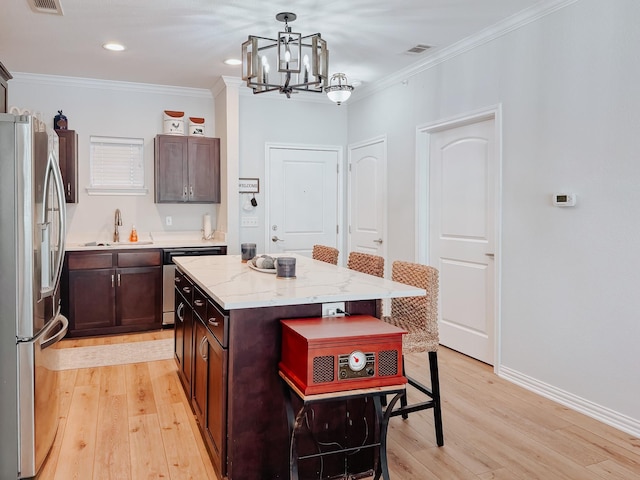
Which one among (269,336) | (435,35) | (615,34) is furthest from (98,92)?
(615,34)

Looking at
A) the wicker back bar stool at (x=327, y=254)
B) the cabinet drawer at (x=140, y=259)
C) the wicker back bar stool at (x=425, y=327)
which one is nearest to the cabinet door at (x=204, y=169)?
the cabinet drawer at (x=140, y=259)

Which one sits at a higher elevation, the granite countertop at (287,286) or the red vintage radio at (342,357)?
the granite countertop at (287,286)

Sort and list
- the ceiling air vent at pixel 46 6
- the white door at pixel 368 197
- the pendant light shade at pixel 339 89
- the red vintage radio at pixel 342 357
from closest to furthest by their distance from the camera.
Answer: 1. the red vintage radio at pixel 342 357
2. the ceiling air vent at pixel 46 6
3. the pendant light shade at pixel 339 89
4. the white door at pixel 368 197

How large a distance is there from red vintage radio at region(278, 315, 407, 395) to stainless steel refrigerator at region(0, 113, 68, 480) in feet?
3.94

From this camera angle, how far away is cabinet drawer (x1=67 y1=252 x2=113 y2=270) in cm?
467

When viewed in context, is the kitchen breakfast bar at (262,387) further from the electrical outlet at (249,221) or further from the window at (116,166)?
the window at (116,166)

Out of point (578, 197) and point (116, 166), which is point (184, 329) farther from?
point (116, 166)

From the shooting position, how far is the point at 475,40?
3885mm

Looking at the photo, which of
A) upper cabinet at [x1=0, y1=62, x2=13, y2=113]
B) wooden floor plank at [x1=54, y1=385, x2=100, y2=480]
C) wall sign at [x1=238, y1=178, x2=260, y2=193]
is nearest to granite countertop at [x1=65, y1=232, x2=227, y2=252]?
wall sign at [x1=238, y1=178, x2=260, y2=193]

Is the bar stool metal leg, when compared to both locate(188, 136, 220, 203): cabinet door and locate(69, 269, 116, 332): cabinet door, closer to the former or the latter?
locate(69, 269, 116, 332): cabinet door

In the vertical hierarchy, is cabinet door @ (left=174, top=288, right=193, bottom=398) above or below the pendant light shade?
below

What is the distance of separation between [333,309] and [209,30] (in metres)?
2.68

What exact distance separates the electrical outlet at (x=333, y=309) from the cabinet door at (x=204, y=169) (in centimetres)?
353

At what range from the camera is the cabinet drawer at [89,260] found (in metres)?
4.67
